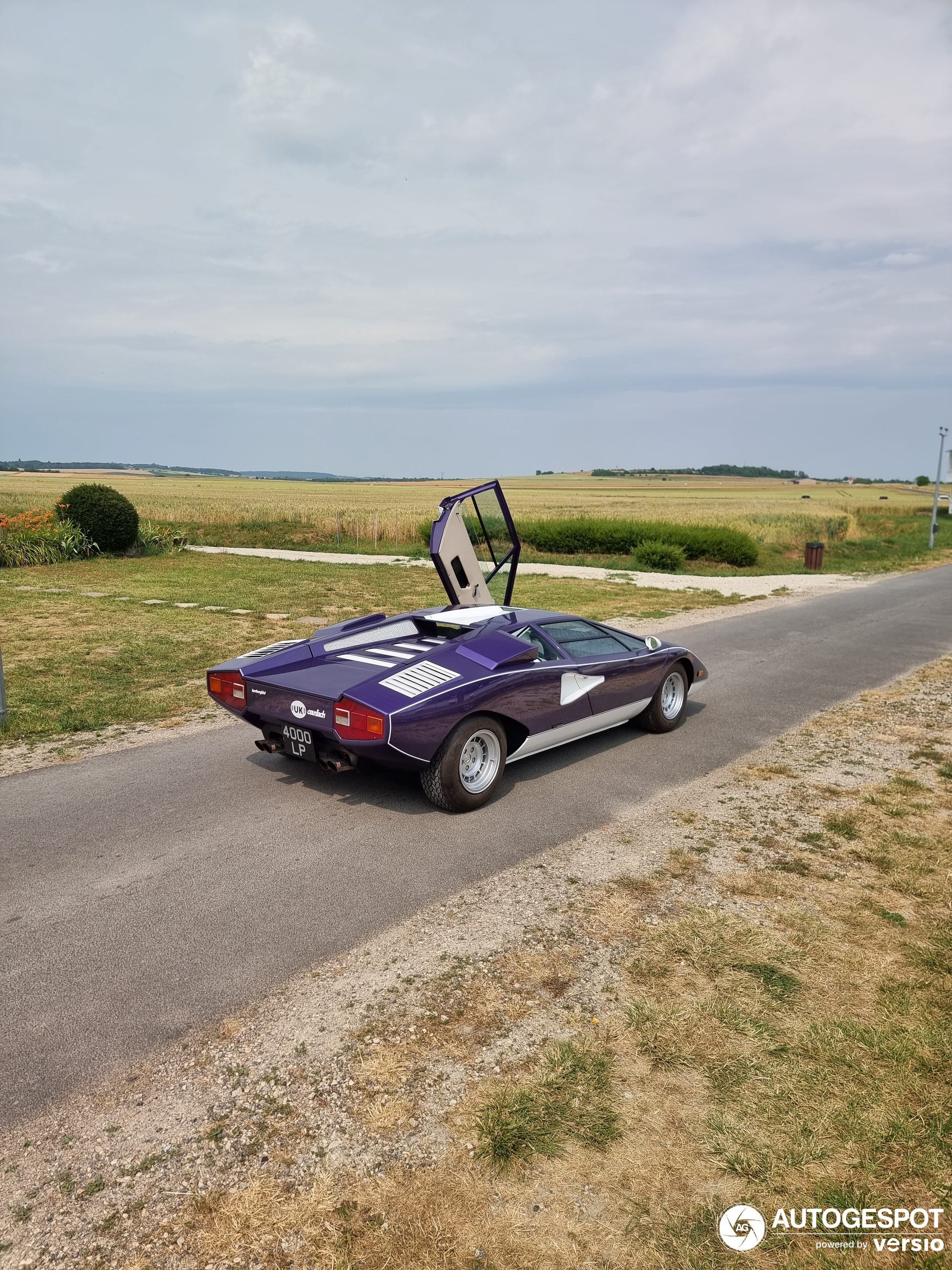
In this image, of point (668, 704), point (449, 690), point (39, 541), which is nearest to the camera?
point (449, 690)

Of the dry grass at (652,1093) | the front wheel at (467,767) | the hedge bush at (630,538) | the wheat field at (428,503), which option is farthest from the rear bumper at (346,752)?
the wheat field at (428,503)

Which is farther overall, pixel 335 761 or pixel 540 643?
pixel 540 643

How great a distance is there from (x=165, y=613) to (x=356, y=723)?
9.65 m

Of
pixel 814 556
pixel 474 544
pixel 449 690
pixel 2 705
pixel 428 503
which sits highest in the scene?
pixel 428 503

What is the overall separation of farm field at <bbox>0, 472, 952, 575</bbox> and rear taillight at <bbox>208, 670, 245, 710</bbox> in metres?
20.1

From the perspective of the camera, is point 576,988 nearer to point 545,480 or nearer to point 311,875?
point 311,875

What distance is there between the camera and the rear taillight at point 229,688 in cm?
588

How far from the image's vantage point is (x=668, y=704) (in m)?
7.64

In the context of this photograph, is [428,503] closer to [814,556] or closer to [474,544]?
[814,556]

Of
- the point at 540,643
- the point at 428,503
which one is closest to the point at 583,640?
the point at 540,643

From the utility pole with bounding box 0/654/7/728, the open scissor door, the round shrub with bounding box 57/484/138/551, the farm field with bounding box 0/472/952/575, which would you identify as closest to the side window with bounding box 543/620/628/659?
the open scissor door

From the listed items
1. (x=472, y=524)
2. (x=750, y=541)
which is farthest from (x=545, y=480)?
(x=472, y=524)

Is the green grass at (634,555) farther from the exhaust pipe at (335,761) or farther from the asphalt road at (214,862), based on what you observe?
the exhaust pipe at (335,761)

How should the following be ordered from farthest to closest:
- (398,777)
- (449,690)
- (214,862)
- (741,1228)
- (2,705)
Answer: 1. (2,705)
2. (398,777)
3. (449,690)
4. (214,862)
5. (741,1228)
